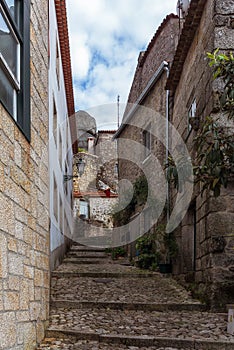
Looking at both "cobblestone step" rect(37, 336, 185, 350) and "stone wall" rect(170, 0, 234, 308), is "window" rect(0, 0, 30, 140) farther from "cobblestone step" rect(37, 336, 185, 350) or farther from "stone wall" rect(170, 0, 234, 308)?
"stone wall" rect(170, 0, 234, 308)

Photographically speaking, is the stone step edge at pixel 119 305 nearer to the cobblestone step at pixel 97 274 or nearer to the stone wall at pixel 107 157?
the cobblestone step at pixel 97 274

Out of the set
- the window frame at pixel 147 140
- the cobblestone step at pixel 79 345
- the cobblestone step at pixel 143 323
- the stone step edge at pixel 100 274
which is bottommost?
the cobblestone step at pixel 79 345

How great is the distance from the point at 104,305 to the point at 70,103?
1068cm

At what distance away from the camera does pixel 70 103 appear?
16.0 meters

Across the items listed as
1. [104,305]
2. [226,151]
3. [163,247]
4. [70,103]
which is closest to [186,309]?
[104,305]

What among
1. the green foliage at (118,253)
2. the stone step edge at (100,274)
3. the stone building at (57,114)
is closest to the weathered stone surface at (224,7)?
the stone building at (57,114)

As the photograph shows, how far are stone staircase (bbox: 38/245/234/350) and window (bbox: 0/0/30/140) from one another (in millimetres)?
2318

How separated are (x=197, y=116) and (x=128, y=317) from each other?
325 centimetres

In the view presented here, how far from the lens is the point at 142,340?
4.73 m

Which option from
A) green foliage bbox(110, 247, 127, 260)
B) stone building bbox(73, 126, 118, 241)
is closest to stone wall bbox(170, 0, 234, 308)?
green foliage bbox(110, 247, 127, 260)

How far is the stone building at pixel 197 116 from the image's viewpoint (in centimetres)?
585

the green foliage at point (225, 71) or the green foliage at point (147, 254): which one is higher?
the green foliage at point (225, 71)

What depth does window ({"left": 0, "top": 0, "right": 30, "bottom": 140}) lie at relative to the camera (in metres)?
3.47

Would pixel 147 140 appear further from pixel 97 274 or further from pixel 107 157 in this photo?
pixel 107 157
